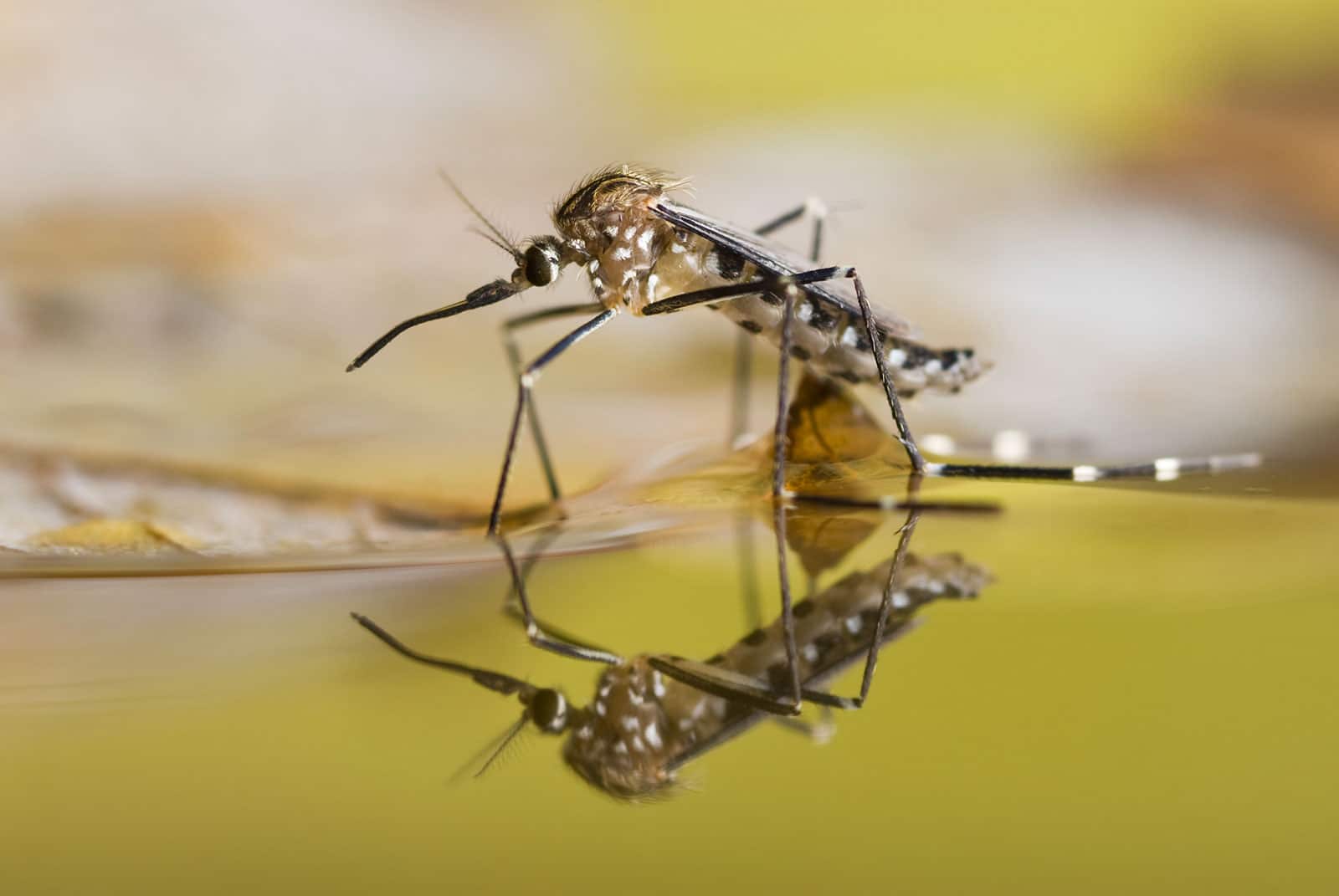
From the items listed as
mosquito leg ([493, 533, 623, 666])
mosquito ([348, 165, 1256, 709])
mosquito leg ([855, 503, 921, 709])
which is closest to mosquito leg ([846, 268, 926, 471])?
mosquito ([348, 165, 1256, 709])

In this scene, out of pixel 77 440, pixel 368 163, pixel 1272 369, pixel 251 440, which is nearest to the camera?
pixel 77 440

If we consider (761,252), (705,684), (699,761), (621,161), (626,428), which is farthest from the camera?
(621,161)

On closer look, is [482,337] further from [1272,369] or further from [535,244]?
[1272,369]

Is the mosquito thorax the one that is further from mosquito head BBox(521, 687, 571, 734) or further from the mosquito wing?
the mosquito wing

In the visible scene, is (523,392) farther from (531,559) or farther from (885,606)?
(885,606)

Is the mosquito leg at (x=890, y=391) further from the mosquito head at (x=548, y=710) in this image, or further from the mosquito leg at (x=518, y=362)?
the mosquito head at (x=548, y=710)

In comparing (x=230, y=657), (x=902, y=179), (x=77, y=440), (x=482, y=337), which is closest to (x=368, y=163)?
(x=482, y=337)

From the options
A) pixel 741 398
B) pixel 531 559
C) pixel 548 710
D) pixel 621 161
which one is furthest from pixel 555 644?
pixel 621 161
